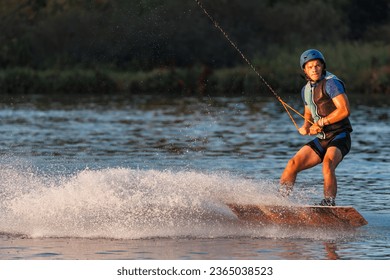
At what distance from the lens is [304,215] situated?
13.2 meters

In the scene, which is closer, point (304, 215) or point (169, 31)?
point (304, 215)

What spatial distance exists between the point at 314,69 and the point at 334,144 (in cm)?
80

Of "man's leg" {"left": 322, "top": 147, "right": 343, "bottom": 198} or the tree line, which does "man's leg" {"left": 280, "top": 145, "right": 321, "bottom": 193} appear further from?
the tree line

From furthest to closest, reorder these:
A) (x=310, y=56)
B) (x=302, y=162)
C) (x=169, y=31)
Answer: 1. (x=169, y=31)
2. (x=302, y=162)
3. (x=310, y=56)

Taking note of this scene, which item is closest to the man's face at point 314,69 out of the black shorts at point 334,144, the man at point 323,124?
the man at point 323,124

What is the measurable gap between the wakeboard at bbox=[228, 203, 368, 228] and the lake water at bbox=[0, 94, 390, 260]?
9 centimetres

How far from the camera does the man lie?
13.3 m

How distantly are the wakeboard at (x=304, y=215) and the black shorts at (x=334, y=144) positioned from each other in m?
0.66

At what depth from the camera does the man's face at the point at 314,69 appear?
44.0 ft

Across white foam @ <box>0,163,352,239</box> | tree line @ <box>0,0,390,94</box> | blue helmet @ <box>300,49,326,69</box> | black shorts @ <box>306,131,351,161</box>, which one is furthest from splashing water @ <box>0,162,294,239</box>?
tree line @ <box>0,0,390,94</box>

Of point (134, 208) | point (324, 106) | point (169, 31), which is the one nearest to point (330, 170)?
point (324, 106)

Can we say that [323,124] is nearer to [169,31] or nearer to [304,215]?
[304,215]

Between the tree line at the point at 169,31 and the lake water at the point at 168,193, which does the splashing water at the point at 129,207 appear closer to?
the lake water at the point at 168,193
